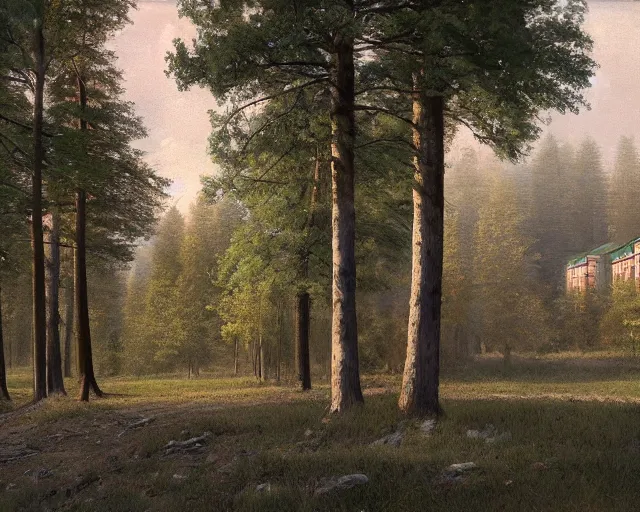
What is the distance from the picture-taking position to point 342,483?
17.9 feet

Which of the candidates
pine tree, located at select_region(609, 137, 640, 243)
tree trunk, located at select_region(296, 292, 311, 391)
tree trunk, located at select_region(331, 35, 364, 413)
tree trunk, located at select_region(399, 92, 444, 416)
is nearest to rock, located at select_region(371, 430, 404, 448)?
tree trunk, located at select_region(399, 92, 444, 416)

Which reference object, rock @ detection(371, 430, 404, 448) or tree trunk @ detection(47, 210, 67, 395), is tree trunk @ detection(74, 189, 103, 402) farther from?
rock @ detection(371, 430, 404, 448)

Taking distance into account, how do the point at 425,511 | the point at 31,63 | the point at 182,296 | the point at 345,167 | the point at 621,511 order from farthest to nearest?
the point at 182,296, the point at 31,63, the point at 345,167, the point at 425,511, the point at 621,511

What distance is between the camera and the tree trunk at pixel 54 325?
17703mm

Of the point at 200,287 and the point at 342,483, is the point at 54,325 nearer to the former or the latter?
the point at 342,483

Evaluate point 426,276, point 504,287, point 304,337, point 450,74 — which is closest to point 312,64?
point 450,74

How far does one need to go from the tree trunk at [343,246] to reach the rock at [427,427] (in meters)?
1.70

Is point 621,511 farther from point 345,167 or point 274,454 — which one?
point 345,167

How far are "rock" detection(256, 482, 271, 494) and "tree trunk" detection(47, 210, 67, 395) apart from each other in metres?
14.4

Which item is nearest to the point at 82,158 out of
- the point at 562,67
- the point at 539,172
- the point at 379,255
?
the point at 379,255

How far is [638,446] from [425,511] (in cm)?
338

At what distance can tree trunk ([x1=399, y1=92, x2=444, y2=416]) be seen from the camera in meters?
9.06

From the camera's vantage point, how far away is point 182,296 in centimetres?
3728

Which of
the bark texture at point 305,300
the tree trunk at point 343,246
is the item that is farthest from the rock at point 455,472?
the bark texture at point 305,300
